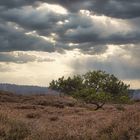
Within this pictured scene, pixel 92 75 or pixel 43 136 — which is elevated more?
pixel 92 75

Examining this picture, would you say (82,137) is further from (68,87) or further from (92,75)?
(68,87)

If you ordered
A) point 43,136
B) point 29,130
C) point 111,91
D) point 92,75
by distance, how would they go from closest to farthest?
point 43,136 < point 29,130 < point 92,75 < point 111,91

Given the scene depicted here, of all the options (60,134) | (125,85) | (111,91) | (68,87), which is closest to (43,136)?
(60,134)

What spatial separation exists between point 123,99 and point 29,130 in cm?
5026

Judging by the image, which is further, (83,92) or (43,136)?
(83,92)

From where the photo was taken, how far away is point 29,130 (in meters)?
17.8

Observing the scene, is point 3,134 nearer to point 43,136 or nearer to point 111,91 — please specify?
point 43,136

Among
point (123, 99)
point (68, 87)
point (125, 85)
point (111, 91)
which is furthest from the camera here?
point (68, 87)

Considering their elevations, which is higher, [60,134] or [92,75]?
[92,75]

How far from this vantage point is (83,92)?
60.7 metres

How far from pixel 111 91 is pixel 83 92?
4.56 metres

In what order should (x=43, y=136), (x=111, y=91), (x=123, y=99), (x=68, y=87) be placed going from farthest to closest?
(x=68, y=87) < (x=123, y=99) < (x=111, y=91) < (x=43, y=136)

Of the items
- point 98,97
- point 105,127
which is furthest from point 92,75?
point 105,127

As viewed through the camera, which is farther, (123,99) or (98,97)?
(123,99)
